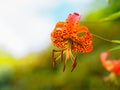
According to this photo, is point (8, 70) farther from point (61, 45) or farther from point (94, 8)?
point (61, 45)

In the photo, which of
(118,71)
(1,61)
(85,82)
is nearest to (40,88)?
(85,82)

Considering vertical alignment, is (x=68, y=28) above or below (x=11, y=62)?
above

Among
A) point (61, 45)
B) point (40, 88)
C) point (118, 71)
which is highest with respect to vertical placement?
point (61, 45)

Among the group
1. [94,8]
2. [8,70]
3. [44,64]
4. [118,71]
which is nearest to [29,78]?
[44,64]

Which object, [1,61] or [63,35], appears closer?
[63,35]

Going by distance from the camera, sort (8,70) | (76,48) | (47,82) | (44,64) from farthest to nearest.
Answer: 1. (8,70)
2. (44,64)
3. (47,82)
4. (76,48)

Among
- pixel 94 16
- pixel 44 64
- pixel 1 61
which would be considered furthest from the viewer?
pixel 1 61
